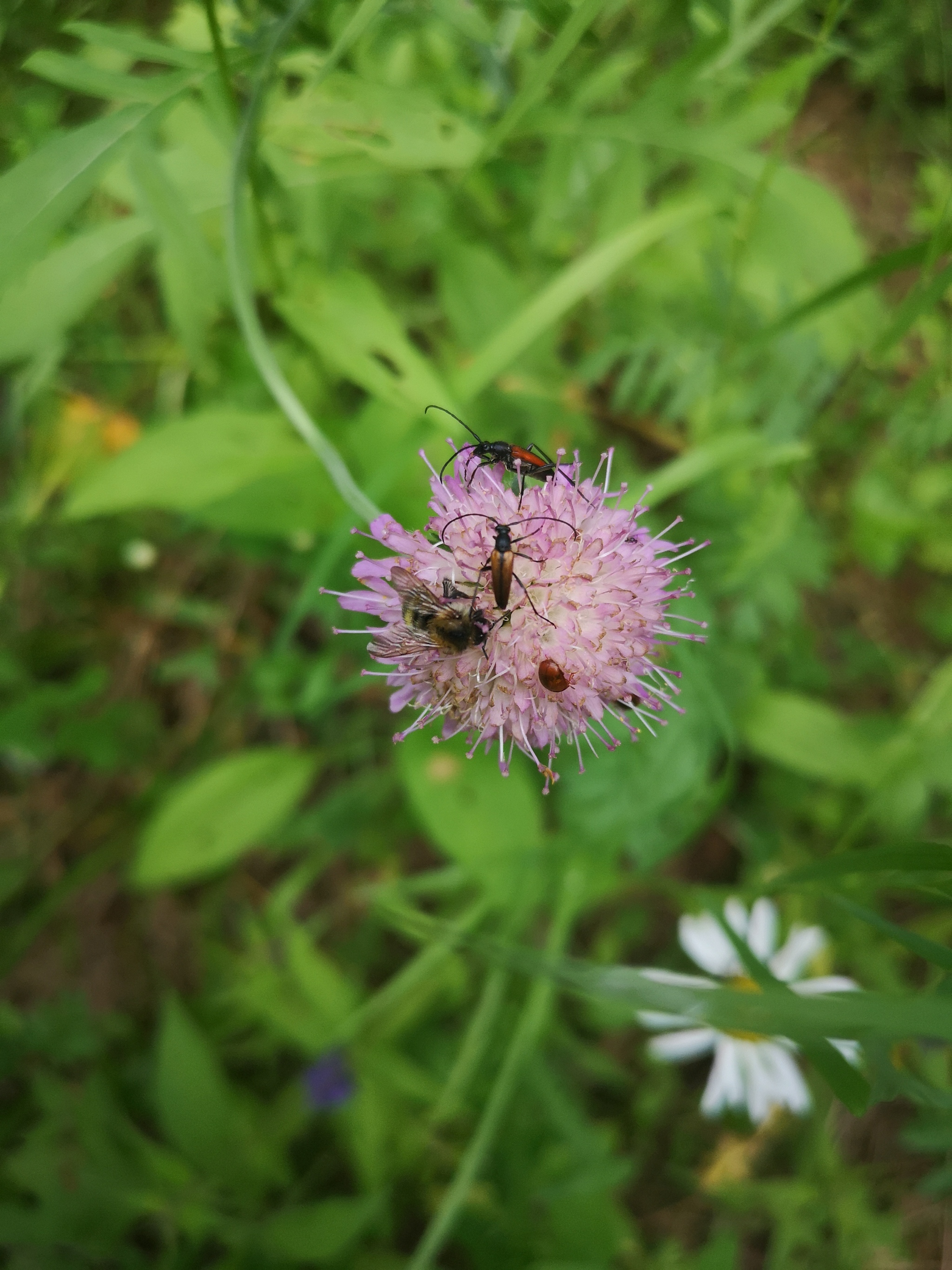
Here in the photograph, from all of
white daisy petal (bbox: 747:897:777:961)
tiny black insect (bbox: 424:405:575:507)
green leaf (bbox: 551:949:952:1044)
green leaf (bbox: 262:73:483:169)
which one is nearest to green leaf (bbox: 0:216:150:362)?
green leaf (bbox: 262:73:483:169)

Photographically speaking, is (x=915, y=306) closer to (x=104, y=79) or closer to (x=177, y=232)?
(x=177, y=232)

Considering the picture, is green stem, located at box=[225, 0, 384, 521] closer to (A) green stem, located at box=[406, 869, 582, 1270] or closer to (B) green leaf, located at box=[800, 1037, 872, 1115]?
(B) green leaf, located at box=[800, 1037, 872, 1115]

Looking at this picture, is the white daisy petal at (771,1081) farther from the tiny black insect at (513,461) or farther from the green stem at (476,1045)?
the tiny black insect at (513,461)

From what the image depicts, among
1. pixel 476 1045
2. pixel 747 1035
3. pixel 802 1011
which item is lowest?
pixel 747 1035

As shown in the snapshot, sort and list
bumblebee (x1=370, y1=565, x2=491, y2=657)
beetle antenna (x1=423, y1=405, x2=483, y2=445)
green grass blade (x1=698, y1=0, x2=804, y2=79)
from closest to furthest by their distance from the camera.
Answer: bumblebee (x1=370, y1=565, x2=491, y2=657) → beetle antenna (x1=423, y1=405, x2=483, y2=445) → green grass blade (x1=698, y1=0, x2=804, y2=79)

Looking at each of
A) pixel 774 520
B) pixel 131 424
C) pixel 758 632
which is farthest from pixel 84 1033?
pixel 774 520

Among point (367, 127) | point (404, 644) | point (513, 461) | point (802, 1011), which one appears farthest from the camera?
point (367, 127)

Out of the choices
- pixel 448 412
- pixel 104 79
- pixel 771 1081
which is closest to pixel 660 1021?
pixel 771 1081
